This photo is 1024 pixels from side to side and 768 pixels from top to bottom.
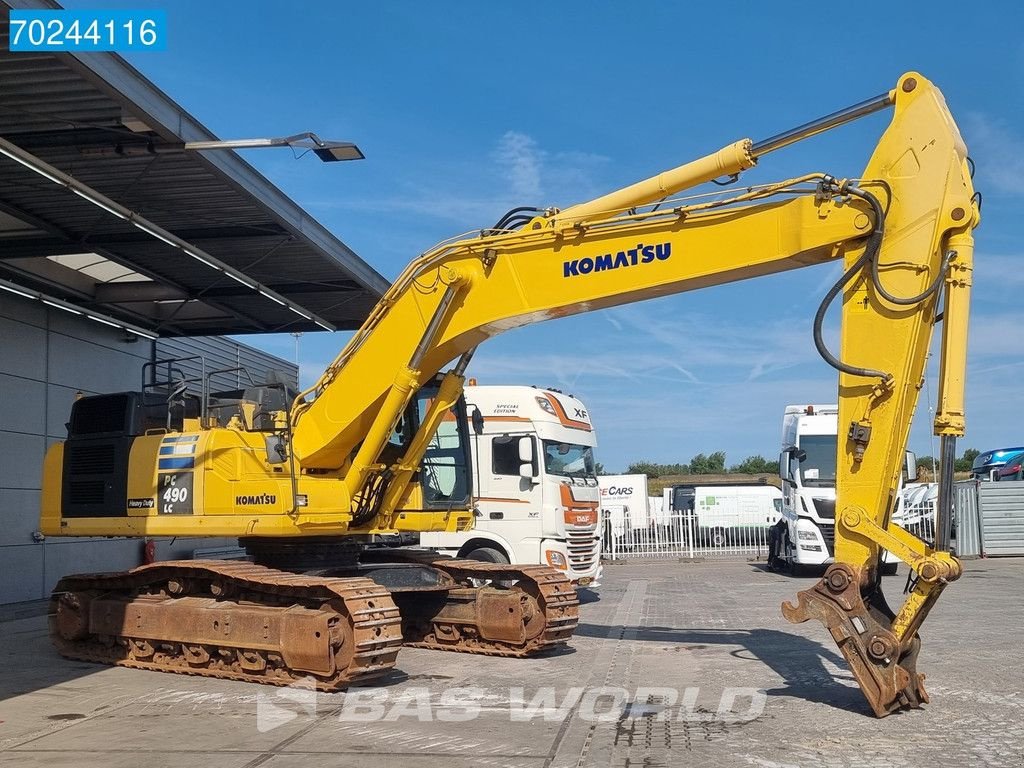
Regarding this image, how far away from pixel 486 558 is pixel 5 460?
26.3ft

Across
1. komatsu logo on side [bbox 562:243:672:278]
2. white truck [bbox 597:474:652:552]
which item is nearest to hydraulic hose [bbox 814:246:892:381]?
komatsu logo on side [bbox 562:243:672:278]

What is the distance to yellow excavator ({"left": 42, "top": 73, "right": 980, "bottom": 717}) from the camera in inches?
320

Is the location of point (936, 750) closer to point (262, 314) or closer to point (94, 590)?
point (94, 590)

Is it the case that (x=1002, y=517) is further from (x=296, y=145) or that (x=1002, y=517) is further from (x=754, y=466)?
(x=754, y=466)

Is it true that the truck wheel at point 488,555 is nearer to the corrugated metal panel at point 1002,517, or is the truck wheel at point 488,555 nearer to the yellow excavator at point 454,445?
the yellow excavator at point 454,445

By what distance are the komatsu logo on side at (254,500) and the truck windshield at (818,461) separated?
1264 cm

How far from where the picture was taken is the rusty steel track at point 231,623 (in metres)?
9.29

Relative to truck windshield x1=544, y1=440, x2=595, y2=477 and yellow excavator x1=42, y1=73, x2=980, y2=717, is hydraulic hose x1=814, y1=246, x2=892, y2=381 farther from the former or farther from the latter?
truck windshield x1=544, y1=440, x2=595, y2=477

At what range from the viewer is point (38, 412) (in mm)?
17844

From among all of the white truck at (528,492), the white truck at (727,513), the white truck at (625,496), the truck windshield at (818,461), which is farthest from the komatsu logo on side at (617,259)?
the white truck at (625,496)

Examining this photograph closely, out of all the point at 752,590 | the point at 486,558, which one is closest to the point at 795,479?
the point at 752,590

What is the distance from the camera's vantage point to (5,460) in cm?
1689

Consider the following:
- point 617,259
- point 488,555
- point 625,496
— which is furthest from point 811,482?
point 625,496

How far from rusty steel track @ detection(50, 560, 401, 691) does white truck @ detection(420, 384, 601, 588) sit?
182 inches
